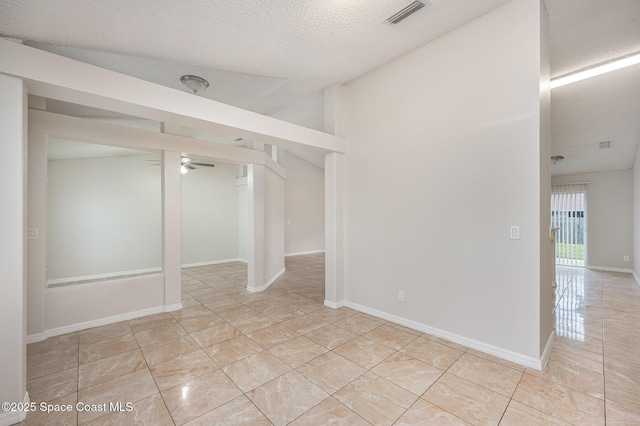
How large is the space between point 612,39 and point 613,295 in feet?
14.0

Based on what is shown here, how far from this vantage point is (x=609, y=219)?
6836 mm

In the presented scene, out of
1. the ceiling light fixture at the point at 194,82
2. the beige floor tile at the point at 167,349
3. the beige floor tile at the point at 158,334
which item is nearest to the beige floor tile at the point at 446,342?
the beige floor tile at the point at 167,349

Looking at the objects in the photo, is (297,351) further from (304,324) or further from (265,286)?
(265,286)

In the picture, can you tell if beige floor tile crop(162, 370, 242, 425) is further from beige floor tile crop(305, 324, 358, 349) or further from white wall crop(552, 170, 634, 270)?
white wall crop(552, 170, 634, 270)

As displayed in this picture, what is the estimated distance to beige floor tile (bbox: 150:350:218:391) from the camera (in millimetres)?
2248

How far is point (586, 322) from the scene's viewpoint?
345 centimetres

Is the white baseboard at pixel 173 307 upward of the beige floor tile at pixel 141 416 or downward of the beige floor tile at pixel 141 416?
upward

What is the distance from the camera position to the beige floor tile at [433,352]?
248cm

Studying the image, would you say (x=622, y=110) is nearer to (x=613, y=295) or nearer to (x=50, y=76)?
(x=613, y=295)

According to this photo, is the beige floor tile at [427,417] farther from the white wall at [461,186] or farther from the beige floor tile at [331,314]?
the beige floor tile at [331,314]

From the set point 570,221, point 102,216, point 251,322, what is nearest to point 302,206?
point 102,216

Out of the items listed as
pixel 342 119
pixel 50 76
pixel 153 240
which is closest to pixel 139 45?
pixel 50 76

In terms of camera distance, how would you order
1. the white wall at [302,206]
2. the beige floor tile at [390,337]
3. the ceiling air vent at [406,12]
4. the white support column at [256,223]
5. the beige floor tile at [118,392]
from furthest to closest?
the white wall at [302,206]
the white support column at [256,223]
the beige floor tile at [390,337]
the ceiling air vent at [406,12]
the beige floor tile at [118,392]

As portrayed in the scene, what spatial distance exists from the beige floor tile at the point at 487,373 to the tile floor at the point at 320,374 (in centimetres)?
1
